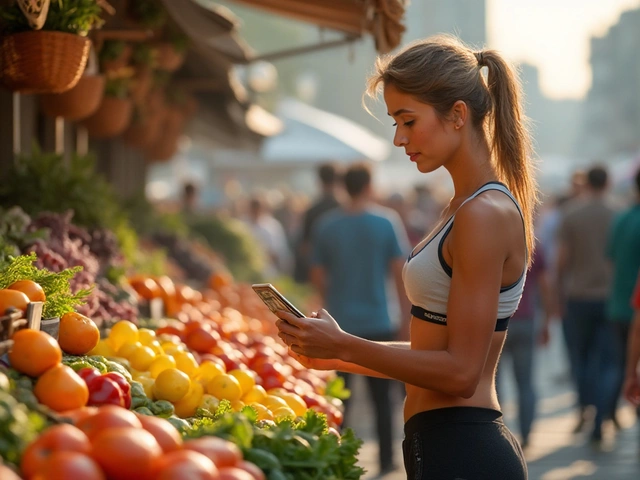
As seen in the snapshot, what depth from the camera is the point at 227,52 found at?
6762mm

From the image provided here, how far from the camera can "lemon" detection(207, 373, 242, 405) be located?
3.51 meters

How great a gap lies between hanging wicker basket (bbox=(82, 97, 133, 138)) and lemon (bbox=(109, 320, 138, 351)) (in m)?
3.38

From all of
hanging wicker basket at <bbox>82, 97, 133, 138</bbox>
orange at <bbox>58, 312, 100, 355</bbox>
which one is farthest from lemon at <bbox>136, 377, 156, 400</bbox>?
hanging wicker basket at <bbox>82, 97, 133, 138</bbox>

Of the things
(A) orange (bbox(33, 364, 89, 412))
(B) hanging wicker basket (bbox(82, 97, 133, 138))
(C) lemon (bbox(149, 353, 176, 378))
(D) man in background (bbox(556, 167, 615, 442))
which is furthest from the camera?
(D) man in background (bbox(556, 167, 615, 442))

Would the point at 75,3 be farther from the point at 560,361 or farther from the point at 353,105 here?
the point at 353,105

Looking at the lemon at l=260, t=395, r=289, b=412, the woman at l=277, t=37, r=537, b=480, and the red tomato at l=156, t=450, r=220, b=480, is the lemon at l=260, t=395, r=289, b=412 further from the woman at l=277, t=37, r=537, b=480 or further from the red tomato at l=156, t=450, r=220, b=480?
the red tomato at l=156, t=450, r=220, b=480

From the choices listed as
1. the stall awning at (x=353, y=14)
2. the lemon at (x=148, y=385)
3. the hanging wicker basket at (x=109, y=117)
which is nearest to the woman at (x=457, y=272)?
the lemon at (x=148, y=385)

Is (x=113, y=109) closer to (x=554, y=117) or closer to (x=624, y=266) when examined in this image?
(x=624, y=266)

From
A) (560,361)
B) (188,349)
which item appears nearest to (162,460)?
(188,349)

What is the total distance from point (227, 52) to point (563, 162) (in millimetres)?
30579

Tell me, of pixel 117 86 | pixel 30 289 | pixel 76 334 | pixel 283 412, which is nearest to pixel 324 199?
pixel 117 86

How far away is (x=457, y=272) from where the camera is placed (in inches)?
104

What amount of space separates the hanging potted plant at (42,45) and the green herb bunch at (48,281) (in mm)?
1082

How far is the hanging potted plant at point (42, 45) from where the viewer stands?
3.97 metres
